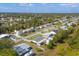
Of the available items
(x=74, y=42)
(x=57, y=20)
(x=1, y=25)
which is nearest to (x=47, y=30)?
(x=57, y=20)

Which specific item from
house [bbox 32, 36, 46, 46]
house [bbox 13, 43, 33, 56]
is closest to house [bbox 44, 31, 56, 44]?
house [bbox 32, 36, 46, 46]

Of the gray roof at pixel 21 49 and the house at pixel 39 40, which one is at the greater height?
the house at pixel 39 40

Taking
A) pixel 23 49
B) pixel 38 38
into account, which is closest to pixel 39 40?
pixel 38 38

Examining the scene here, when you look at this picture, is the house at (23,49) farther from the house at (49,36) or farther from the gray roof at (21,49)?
the house at (49,36)

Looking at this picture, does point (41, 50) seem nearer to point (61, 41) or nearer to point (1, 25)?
point (61, 41)

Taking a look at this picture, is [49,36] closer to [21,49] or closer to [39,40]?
[39,40]

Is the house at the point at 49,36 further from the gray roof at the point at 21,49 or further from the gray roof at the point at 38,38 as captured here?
the gray roof at the point at 21,49

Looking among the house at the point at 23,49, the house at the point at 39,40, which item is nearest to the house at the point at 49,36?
the house at the point at 39,40

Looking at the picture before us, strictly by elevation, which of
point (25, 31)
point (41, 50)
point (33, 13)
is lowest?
point (41, 50)

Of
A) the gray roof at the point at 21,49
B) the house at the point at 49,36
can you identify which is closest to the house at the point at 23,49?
the gray roof at the point at 21,49
